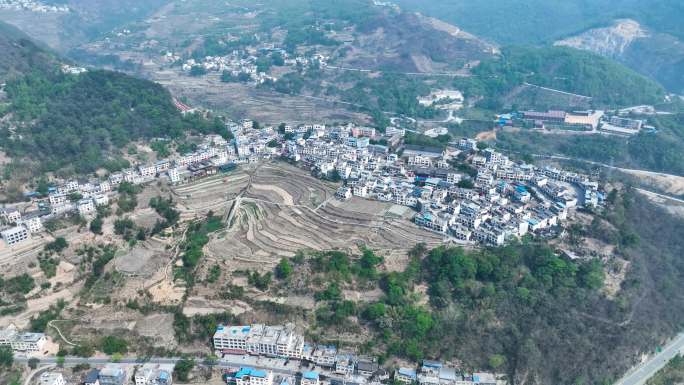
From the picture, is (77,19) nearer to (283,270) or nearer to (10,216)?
(10,216)

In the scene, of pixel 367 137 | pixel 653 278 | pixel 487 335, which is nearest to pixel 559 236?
pixel 653 278

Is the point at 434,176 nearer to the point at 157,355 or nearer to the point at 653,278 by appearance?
the point at 653,278

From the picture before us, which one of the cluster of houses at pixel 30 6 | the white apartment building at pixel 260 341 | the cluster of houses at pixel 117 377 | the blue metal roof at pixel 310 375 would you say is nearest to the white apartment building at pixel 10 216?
the cluster of houses at pixel 117 377

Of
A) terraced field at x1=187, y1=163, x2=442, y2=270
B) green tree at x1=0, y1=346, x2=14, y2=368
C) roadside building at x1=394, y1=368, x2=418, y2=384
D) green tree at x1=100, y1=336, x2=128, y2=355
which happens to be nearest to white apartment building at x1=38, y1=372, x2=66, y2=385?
green tree at x1=0, y1=346, x2=14, y2=368

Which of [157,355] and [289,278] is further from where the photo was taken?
[289,278]

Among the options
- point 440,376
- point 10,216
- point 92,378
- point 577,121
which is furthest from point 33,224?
point 577,121
